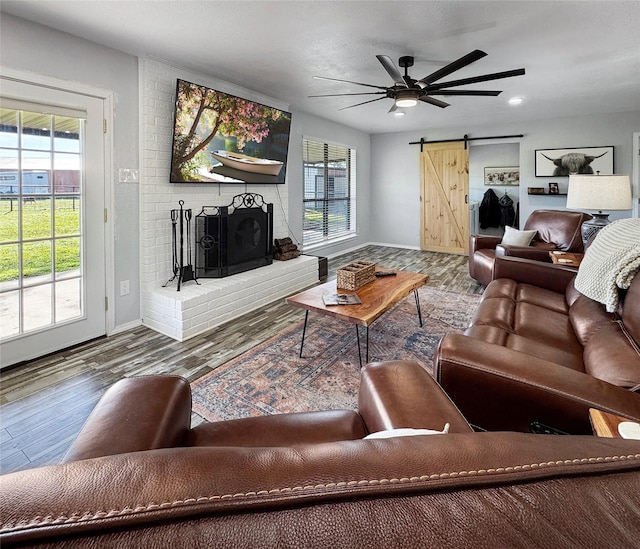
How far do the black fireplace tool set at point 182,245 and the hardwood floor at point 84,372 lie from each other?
2.05 feet

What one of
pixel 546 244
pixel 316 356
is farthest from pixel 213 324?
pixel 546 244

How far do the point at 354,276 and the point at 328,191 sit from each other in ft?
12.7

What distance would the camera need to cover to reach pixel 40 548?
284 millimetres

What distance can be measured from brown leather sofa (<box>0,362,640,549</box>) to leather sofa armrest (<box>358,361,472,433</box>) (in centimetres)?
63

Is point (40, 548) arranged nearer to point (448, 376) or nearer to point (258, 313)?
point (448, 376)

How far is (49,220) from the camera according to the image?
2.79 metres

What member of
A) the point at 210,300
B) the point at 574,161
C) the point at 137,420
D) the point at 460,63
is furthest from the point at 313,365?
the point at 574,161

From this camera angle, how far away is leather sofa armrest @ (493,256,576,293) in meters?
2.82

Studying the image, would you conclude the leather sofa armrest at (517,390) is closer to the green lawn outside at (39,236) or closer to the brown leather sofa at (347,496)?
the brown leather sofa at (347,496)

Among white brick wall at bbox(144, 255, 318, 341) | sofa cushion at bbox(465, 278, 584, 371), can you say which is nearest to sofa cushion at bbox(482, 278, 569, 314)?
sofa cushion at bbox(465, 278, 584, 371)

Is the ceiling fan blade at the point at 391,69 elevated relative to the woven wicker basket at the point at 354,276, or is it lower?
elevated

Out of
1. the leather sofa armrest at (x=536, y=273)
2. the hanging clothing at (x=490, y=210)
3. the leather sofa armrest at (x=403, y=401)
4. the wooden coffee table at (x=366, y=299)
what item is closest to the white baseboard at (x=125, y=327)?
the wooden coffee table at (x=366, y=299)

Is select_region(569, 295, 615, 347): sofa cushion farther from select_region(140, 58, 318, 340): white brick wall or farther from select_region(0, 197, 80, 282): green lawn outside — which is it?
select_region(0, 197, 80, 282): green lawn outside

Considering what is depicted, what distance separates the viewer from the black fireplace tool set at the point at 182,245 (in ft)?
11.9
